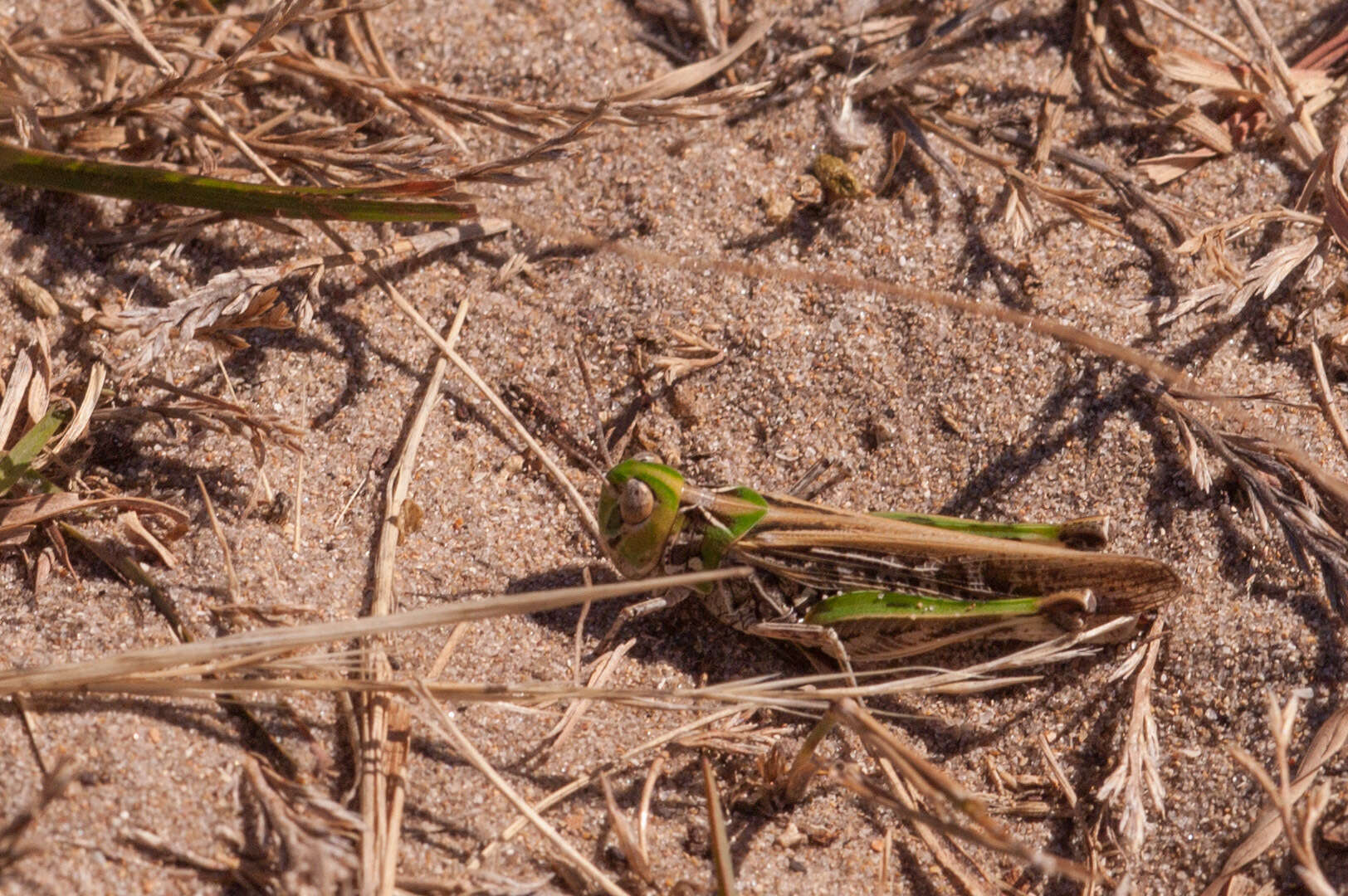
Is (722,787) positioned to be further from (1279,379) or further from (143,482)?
(1279,379)

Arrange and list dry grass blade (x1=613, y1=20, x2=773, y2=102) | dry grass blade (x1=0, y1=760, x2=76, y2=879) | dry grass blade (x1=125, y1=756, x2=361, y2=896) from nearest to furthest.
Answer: dry grass blade (x1=0, y1=760, x2=76, y2=879) → dry grass blade (x1=125, y1=756, x2=361, y2=896) → dry grass blade (x1=613, y1=20, x2=773, y2=102)

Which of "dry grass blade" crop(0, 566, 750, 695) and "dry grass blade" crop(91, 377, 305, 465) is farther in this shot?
"dry grass blade" crop(91, 377, 305, 465)

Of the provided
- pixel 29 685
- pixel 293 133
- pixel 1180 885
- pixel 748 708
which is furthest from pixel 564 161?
pixel 1180 885

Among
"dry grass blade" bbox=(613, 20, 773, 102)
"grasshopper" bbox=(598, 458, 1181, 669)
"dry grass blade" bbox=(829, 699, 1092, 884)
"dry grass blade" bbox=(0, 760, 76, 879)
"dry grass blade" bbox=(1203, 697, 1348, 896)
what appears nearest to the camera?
"dry grass blade" bbox=(829, 699, 1092, 884)

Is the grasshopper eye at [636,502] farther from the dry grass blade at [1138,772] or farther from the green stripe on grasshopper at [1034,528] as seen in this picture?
the dry grass blade at [1138,772]

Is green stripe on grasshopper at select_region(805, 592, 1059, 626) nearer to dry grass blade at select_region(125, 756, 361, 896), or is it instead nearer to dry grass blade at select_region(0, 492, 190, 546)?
dry grass blade at select_region(125, 756, 361, 896)

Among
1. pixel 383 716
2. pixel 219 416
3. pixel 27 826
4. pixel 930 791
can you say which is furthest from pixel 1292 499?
pixel 27 826

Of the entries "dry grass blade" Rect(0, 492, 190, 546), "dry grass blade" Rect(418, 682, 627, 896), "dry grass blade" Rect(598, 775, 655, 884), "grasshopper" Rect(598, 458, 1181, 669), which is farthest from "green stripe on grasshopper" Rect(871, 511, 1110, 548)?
"dry grass blade" Rect(0, 492, 190, 546)
